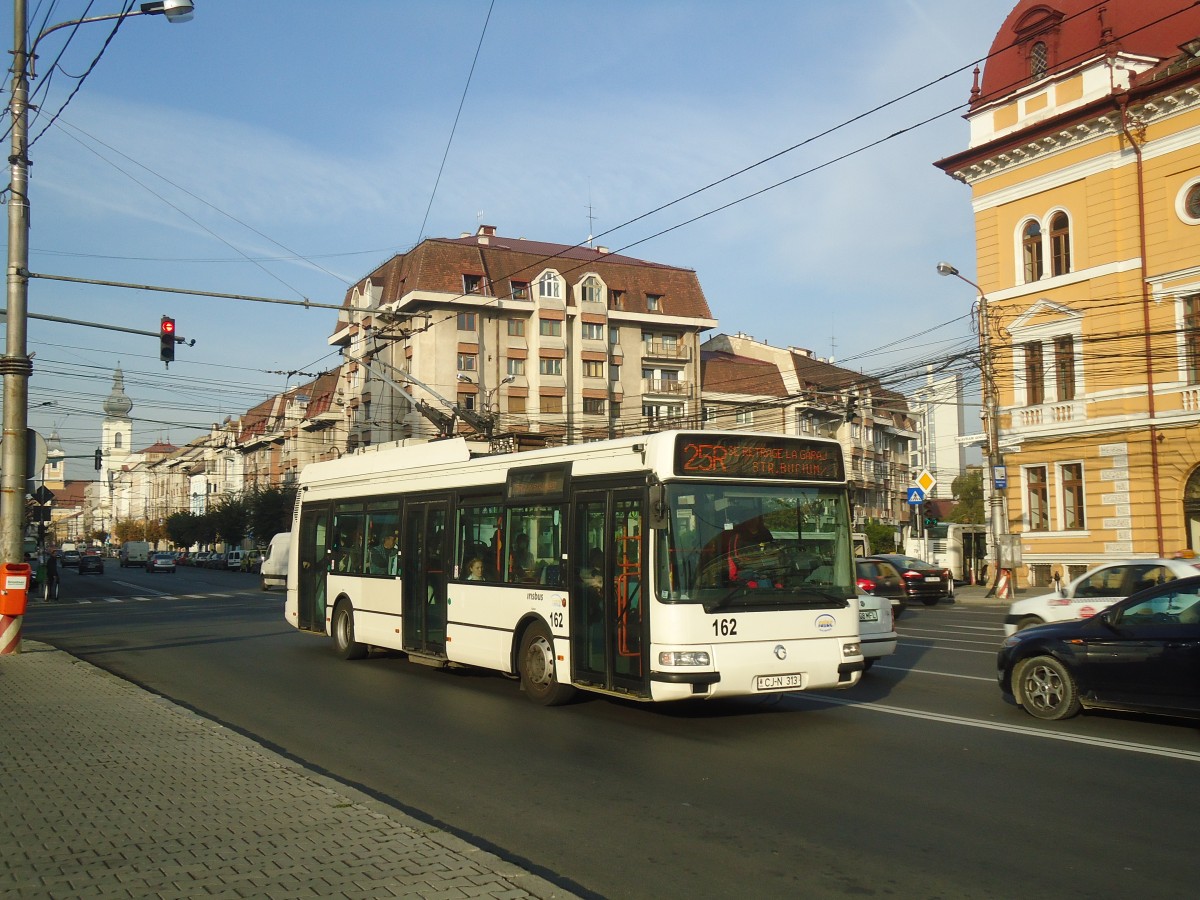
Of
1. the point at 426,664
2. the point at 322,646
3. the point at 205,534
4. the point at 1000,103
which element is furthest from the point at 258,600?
the point at 205,534

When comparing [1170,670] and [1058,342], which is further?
[1058,342]

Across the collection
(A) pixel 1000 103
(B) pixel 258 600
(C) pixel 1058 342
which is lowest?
(B) pixel 258 600

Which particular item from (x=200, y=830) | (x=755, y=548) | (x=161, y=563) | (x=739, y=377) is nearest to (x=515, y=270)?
(x=739, y=377)

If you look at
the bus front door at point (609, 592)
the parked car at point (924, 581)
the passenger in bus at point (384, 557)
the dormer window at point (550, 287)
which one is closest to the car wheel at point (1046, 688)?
the bus front door at point (609, 592)

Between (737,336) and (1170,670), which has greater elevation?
(737,336)

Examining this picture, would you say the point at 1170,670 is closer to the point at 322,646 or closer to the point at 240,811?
the point at 240,811

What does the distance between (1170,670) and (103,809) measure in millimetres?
8618

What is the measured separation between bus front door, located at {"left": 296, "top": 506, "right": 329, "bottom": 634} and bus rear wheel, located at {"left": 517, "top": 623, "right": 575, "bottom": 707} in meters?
6.52

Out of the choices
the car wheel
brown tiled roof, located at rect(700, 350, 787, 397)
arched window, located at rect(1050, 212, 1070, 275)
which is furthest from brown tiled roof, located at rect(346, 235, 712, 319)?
the car wheel

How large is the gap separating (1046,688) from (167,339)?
1632 centimetres

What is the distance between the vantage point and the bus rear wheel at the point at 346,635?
54.7ft

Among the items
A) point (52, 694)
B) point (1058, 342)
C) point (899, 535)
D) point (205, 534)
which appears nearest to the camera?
point (52, 694)

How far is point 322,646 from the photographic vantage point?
63.1 ft

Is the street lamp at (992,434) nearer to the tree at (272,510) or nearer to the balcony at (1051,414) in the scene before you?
the balcony at (1051,414)
